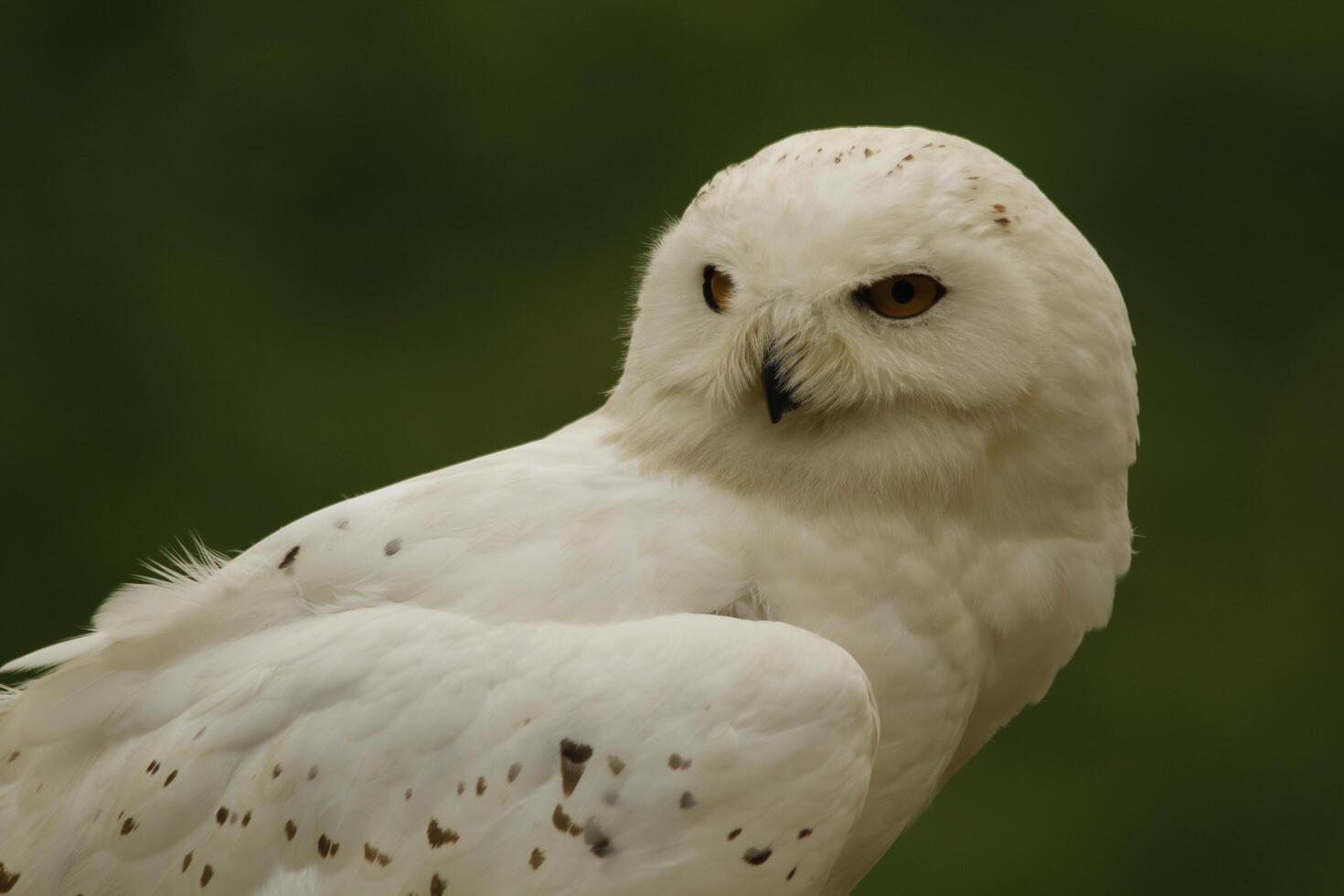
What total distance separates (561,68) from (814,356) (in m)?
2.65

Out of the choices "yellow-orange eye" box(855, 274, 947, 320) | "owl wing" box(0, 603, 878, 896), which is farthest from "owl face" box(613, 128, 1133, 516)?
"owl wing" box(0, 603, 878, 896)

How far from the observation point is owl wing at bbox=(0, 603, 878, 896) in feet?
5.05

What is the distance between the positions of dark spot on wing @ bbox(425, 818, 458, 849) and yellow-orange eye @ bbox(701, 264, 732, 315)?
616 millimetres

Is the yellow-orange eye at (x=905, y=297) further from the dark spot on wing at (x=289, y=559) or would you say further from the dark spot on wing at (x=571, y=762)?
the dark spot on wing at (x=289, y=559)

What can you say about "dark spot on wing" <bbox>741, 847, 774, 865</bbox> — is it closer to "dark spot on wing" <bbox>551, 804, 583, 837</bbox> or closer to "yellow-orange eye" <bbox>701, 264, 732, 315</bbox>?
"dark spot on wing" <bbox>551, 804, 583, 837</bbox>

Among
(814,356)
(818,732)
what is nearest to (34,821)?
(818,732)

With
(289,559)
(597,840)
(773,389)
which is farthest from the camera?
(289,559)

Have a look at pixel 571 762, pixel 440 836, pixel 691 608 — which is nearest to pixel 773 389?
pixel 691 608

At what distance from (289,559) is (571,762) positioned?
466mm

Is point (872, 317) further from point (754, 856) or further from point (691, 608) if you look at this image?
point (754, 856)

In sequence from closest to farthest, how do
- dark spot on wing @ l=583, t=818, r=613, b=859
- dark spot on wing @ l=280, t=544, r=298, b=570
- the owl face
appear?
dark spot on wing @ l=583, t=818, r=613, b=859 → the owl face → dark spot on wing @ l=280, t=544, r=298, b=570

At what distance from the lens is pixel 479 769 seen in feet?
5.17

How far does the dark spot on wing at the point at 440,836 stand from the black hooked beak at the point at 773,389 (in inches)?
20.7

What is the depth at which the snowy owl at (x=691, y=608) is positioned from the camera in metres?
1.55
